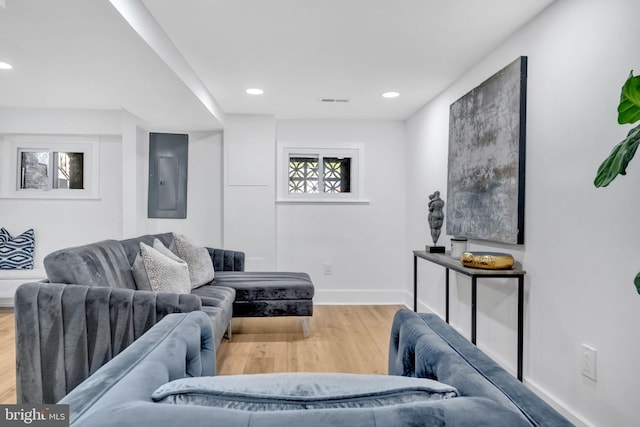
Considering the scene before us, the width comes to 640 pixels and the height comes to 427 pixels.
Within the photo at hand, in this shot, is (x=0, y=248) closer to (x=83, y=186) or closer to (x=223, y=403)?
(x=83, y=186)

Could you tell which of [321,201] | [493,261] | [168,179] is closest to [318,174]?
[321,201]

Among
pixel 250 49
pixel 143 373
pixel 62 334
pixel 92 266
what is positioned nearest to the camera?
pixel 143 373

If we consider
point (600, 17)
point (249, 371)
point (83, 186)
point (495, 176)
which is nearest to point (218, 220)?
point (83, 186)

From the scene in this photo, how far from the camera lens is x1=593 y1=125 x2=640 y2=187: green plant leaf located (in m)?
1.13

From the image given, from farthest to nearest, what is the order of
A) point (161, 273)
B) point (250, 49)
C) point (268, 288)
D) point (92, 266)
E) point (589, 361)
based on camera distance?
point (268, 288) < point (250, 49) < point (161, 273) < point (92, 266) < point (589, 361)

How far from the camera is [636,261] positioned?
61.9 inches

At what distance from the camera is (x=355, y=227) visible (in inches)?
189

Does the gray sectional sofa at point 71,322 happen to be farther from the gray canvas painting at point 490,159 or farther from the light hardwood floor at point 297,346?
the gray canvas painting at point 490,159

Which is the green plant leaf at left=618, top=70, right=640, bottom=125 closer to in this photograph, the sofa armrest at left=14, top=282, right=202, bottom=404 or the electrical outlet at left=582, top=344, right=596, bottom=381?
the electrical outlet at left=582, top=344, right=596, bottom=381

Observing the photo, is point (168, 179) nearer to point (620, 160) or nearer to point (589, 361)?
point (589, 361)

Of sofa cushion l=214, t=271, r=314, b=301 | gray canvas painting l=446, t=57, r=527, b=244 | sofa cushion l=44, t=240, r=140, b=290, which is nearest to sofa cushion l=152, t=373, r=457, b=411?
sofa cushion l=44, t=240, r=140, b=290

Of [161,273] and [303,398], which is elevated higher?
[303,398]

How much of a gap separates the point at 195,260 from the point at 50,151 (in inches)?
103

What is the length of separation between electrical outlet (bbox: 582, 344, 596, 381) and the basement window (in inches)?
124
